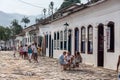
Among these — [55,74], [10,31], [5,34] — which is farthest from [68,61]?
[5,34]

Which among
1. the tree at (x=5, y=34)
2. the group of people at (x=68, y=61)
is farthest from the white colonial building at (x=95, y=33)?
the tree at (x=5, y=34)

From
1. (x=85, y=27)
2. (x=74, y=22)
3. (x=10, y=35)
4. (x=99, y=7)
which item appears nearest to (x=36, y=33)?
(x=74, y=22)

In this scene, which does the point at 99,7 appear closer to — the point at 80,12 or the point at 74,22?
the point at 80,12

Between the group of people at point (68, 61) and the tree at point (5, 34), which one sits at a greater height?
the tree at point (5, 34)

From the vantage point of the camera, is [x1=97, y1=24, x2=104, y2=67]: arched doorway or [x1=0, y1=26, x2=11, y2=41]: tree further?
[x1=0, y1=26, x2=11, y2=41]: tree

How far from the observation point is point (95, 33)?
28.4m

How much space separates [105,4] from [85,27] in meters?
5.30

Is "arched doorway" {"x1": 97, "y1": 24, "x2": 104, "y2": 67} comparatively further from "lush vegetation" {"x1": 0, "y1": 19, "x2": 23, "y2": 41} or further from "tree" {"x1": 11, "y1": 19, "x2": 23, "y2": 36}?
"tree" {"x1": 11, "y1": 19, "x2": 23, "y2": 36}

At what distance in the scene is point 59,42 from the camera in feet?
135

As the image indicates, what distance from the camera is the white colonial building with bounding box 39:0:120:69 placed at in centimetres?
2491

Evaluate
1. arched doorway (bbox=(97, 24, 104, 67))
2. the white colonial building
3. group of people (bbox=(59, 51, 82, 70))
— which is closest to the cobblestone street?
group of people (bbox=(59, 51, 82, 70))

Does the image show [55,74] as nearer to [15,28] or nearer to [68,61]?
[68,61]

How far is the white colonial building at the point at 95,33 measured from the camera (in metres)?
24.9

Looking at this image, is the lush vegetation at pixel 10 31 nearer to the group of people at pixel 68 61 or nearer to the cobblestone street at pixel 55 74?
the cobblestone street at pixel 55 74
